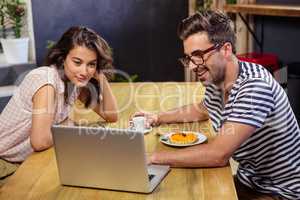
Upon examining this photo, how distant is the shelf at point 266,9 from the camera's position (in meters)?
3.88

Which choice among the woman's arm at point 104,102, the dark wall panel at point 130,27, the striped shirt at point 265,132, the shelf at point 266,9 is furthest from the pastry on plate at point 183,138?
the dark wall panel at point 130,27

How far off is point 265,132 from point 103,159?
681mm

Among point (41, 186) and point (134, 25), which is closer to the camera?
point (41, 186)

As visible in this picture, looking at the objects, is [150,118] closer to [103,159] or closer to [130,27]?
[103,159]

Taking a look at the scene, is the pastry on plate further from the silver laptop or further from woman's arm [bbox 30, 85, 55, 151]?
woman's arm [bbox 30, 85, 55, 151]

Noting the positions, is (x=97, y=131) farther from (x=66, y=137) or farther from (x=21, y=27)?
(x=21, y=27)

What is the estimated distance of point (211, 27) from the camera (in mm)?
1904

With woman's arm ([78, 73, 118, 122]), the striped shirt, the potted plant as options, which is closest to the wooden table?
the striped shirt

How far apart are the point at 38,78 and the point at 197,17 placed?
75cm

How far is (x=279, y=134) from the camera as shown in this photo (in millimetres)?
1909

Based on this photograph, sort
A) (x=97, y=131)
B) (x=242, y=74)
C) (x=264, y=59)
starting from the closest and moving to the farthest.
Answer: (x=97, y=131) → (x=242, y=74) → (x=264, y=59)

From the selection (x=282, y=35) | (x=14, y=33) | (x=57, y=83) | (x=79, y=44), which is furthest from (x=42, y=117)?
(x=282, y=35)

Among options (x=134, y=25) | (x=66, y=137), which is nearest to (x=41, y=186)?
(x=66, y=137)

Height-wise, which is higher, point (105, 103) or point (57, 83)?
point (57, 83)
